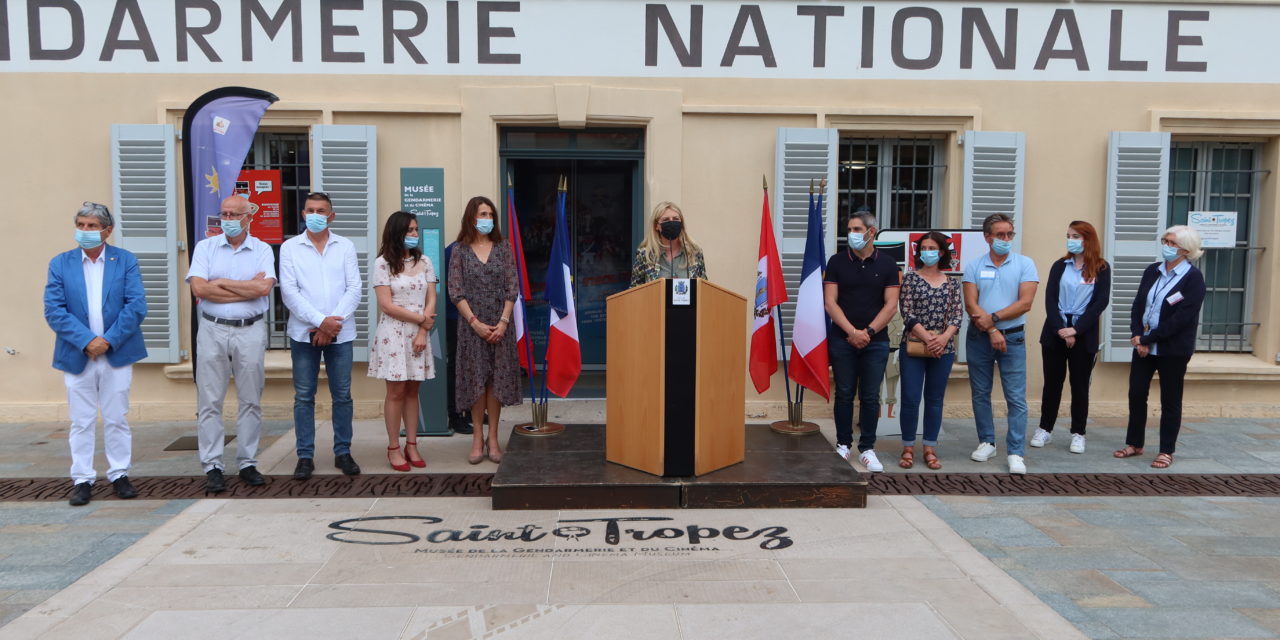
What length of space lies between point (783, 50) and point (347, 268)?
4.24 m

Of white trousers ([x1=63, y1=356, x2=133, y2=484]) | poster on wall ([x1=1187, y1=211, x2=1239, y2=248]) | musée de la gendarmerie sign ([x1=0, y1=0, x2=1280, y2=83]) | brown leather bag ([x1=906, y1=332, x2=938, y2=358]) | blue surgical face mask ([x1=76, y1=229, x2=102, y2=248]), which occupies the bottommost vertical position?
white trousers ([x1=63, y1=356, x2=133, y2=484])

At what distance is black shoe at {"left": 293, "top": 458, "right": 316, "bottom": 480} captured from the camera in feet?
18.9

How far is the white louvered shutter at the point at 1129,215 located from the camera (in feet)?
25.2

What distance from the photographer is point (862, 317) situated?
6.00 meters

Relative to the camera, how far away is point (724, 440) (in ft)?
17.6

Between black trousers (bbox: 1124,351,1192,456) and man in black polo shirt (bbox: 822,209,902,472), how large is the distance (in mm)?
2037

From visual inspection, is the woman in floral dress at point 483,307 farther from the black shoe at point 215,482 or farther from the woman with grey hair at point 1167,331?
the woman with grey hair at point 1167,331

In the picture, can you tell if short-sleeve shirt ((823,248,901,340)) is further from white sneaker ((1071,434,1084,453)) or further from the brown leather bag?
white sneaker ((1071,434,1084,453))

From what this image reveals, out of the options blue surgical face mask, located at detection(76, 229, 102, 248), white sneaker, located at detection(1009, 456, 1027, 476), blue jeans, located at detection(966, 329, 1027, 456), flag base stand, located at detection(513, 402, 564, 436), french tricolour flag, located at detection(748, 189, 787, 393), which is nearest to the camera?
blue surgical face mask, located at detection(76, 229, 102, 248)

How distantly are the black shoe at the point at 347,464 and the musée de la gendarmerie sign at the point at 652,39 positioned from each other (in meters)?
3.47

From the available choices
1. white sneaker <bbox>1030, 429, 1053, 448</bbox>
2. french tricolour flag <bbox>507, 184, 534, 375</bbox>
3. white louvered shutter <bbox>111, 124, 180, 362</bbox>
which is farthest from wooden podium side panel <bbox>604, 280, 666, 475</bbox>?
white louvered shutter <bbox>111, 124, 180, 362</bbox>

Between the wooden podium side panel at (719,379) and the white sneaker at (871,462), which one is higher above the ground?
the wooden podium side panel at (719,379)

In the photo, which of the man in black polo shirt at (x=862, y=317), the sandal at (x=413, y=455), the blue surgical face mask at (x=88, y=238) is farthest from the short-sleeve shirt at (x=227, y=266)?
the man in black polo shirt at (x=862, y=317)

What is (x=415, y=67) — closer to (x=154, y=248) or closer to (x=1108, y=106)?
(x=154, y=248)
